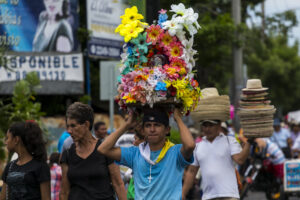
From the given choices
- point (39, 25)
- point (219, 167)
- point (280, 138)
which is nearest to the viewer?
point (219, 167)

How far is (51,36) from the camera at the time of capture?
733 inches

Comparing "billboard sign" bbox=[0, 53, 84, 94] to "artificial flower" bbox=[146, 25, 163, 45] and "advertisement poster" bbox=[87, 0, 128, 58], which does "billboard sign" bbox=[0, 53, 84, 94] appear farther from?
"artificial flower" bbox=[146, 25, 163, 45]

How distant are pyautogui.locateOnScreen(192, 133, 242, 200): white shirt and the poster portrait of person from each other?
11.3 metres

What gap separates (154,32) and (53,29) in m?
13.3

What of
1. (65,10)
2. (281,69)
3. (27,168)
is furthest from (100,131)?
(281,69)

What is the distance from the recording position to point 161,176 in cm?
558

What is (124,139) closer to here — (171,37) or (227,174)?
(227,174)

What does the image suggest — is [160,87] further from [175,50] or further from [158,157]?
[158,157]

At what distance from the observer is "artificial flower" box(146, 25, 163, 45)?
18.3 ft

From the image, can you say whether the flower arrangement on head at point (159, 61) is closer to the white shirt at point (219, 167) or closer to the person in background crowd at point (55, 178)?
the white shirt at point (219, 167)

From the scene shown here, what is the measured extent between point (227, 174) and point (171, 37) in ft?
8.83

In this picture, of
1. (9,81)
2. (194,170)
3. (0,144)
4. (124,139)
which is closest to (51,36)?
(9,81)

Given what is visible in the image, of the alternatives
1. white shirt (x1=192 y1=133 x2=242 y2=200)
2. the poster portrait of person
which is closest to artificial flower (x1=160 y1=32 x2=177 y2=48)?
white shirt (x1=192 y1=133 x2=242 y2=200)

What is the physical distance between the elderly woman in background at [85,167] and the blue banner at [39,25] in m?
11.8
